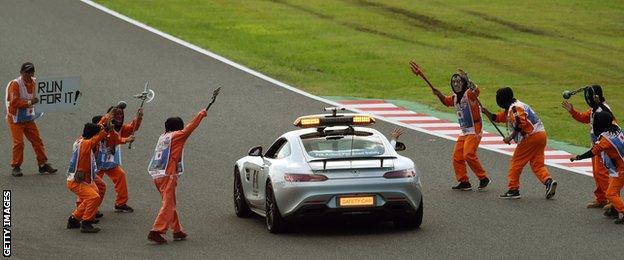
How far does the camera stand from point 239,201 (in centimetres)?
2052

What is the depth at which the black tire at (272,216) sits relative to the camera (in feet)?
61.6

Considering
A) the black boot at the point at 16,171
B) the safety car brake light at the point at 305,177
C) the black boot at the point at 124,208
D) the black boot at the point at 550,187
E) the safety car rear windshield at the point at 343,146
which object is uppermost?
the safety car rear windshield at the point at 343,146

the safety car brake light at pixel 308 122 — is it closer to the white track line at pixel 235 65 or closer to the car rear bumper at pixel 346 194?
the car rear bumper at pixel 346 194

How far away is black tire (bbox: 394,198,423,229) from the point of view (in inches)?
741

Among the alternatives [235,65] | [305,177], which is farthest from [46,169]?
[235,65]

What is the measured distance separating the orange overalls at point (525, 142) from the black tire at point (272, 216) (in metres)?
3.97

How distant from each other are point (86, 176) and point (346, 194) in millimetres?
3367

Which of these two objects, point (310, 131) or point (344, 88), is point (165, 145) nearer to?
point (310, 131)

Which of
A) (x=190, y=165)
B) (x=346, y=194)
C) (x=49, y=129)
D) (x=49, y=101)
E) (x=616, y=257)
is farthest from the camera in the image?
(x=49, y=129)

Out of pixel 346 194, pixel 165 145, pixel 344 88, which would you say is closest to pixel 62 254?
pixel 165 145

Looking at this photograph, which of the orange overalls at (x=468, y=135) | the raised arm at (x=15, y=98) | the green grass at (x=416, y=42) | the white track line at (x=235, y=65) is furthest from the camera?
the green grass at (x=416, y=42)

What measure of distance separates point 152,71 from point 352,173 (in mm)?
15585

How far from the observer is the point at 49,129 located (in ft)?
90.3
